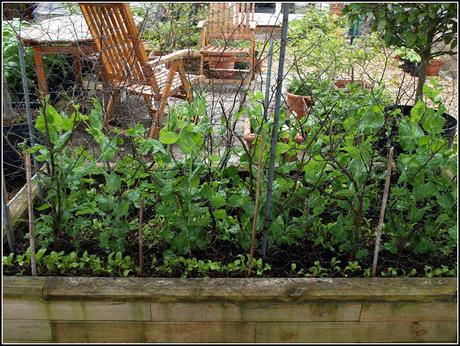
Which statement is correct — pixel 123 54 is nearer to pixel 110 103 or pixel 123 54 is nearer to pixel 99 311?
pixel 110 103

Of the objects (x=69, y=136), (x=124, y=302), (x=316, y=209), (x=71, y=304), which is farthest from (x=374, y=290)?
(x=69, y=136)

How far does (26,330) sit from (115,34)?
2668 mm

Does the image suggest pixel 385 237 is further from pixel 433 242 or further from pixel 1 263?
pixel 1 263

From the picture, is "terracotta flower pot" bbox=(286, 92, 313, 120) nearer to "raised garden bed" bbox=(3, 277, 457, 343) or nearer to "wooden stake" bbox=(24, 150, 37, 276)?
"raised garden bed" bbox=(3, 277, 457, 343)

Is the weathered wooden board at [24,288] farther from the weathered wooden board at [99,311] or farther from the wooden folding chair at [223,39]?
the wooden folding chair at [223,39]

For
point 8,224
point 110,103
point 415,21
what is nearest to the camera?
point 8,224

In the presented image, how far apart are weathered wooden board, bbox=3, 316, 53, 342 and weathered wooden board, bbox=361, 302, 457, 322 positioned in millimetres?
1209

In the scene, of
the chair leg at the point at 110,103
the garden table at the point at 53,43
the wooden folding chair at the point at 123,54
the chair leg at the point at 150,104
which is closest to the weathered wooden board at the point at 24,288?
the chair leg at the point at 110,103

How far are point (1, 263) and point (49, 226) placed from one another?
30 centimetres

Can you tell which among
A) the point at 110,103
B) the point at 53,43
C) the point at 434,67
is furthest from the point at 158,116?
the point at 434,67

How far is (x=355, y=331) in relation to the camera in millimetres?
1932

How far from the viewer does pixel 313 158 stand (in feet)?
6.86

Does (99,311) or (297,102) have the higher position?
(297,102)

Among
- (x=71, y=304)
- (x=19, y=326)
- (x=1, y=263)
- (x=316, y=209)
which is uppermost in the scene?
(x=316, y=209)
